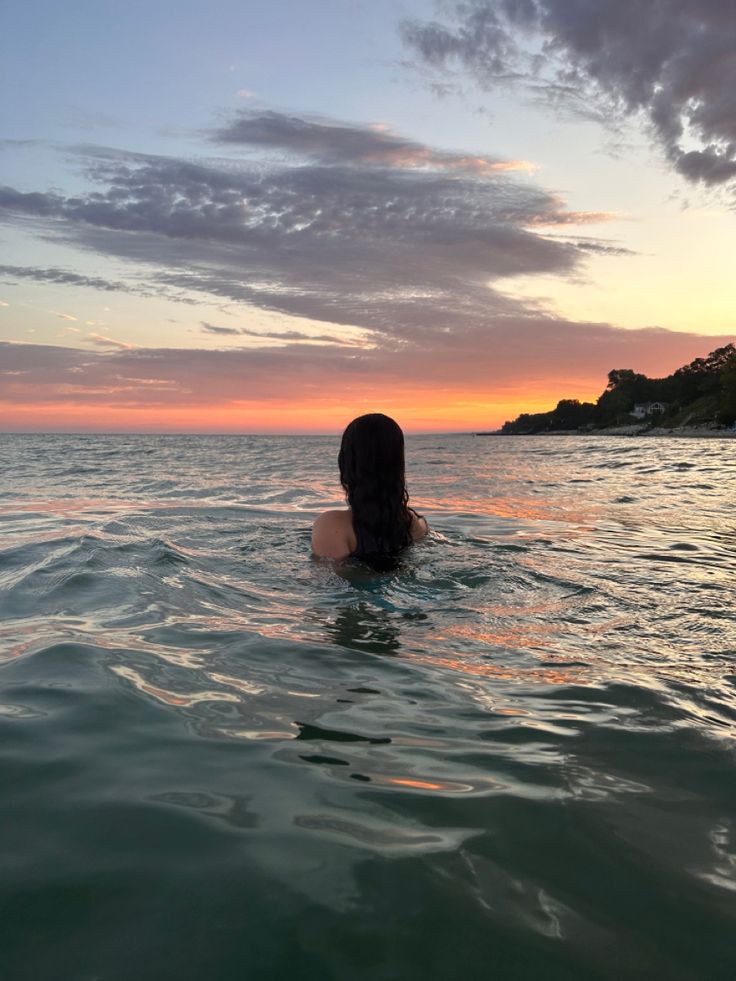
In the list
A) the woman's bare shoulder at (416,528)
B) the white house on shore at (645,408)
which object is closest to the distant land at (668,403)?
the white house on shore at (645,408)

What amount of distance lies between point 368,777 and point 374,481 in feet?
12.2

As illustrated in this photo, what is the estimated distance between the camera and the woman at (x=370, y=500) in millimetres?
5879

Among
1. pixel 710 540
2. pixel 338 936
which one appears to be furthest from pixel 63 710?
pixel 710 540

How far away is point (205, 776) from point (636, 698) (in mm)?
2085

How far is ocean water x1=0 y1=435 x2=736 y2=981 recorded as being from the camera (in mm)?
1632

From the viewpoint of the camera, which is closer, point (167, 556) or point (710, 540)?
point (167, 556)

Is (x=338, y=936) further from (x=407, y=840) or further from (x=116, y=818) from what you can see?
(x=116, y=818)

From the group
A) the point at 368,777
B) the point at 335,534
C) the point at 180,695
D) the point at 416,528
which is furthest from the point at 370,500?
the point at 368,777

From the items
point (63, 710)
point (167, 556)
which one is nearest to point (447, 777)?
point (63, 710)

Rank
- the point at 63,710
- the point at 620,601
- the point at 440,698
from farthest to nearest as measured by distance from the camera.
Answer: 1. the point at 620,601
2. the point at 440,698
3. the point at 63,710

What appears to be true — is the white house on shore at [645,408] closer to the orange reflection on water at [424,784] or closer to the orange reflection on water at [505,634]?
the orange reflection on water at [505,634]

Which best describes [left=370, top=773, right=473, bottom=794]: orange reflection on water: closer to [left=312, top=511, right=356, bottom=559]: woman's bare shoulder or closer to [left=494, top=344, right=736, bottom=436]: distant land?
[left=312, top=511, right=356, bottom=559]: woman's bare shoulder

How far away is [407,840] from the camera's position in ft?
6.65

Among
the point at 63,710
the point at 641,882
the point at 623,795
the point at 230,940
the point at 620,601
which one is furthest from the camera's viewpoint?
the point at 620,601
